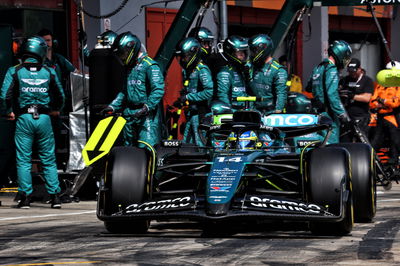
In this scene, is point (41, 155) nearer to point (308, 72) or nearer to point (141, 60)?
point (141, 60)

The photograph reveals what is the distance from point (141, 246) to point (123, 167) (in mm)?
1071

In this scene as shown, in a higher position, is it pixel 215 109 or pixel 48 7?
pixel 48 7

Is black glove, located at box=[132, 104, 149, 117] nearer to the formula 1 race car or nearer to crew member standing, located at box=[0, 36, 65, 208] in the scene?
crew member standing, located at box=[0, 36, 65, 208]

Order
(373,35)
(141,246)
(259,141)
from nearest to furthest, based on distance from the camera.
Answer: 1. (141,246)
2. (259,141)
3. (373,35)

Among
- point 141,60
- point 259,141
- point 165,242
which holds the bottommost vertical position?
point 165,242

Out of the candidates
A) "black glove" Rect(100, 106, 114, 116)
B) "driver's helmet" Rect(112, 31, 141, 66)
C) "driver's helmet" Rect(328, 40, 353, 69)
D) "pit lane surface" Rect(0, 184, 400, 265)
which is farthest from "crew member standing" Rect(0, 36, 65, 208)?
"driver's helmet" Rect(328, 40, 353, 69)

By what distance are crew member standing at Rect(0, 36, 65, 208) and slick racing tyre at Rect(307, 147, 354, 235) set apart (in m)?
4.82

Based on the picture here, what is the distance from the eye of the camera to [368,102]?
62.4 feet

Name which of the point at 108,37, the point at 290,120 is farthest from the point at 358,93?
the point at 290,120

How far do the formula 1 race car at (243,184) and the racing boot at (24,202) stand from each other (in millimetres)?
3316

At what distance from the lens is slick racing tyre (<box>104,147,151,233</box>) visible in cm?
962

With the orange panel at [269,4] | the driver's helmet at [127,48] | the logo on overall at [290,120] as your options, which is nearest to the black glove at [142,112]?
the driver's helmet at [127,48]

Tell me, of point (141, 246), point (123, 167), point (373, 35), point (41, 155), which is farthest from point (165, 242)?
point (373, 35)
